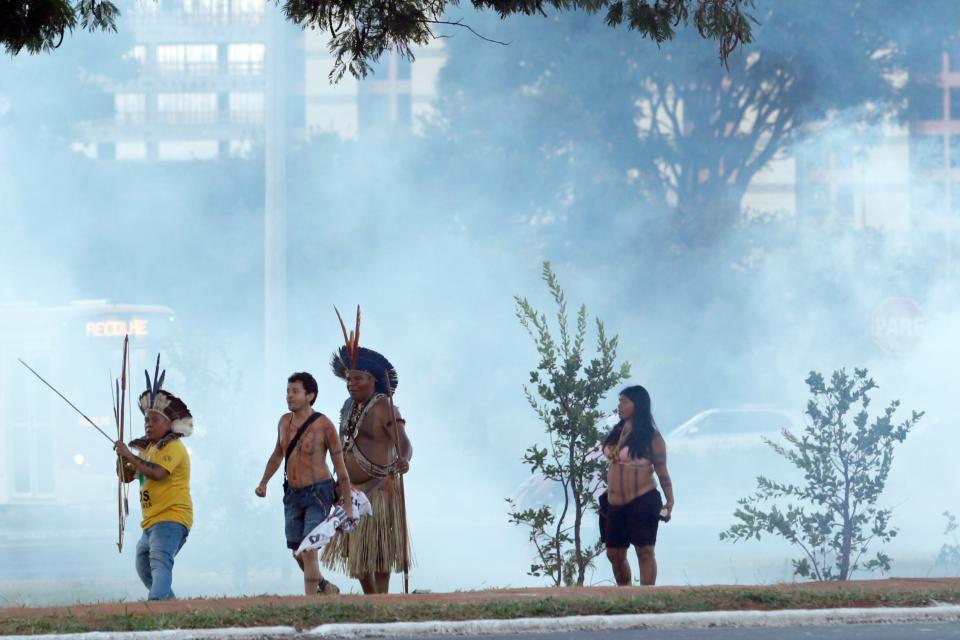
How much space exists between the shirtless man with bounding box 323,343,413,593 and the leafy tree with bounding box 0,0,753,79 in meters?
1.67

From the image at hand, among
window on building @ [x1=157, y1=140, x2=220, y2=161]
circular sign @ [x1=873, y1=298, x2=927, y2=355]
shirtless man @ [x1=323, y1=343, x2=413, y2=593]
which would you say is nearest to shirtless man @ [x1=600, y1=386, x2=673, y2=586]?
shirtless man @ [x1=323, y1=343, x2=413, y2=593]

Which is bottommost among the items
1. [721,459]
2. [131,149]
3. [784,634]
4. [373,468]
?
[784,634]

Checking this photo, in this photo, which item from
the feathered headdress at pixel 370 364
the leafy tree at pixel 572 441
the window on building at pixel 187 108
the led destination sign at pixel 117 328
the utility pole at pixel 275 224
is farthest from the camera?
the window on building at pixel 187 108

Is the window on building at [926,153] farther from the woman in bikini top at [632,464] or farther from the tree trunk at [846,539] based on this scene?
the woman in bikini top at [632,464]

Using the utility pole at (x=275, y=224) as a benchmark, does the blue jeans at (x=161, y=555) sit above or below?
below

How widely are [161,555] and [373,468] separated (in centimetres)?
124

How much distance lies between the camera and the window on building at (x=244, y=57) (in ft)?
272

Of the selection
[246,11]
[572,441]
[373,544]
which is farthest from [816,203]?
[246,11]

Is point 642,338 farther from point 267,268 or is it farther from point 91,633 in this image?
point 91,633

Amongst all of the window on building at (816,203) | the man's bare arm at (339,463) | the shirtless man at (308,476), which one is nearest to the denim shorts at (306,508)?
the shirtless man at (308,476)

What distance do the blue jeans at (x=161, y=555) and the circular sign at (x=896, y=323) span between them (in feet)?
85.9

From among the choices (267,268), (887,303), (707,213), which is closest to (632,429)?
(267,268)

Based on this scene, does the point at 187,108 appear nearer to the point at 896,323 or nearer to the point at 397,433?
the point at 896,323

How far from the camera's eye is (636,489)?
1027 cm
